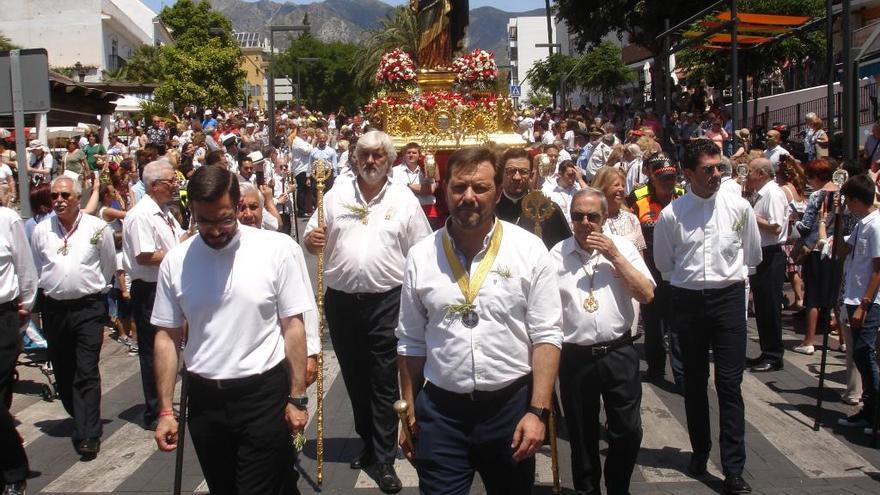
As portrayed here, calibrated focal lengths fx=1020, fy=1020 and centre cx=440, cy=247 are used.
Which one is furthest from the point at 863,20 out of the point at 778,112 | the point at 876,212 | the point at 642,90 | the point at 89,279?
the point at 89,279

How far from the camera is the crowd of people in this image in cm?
443

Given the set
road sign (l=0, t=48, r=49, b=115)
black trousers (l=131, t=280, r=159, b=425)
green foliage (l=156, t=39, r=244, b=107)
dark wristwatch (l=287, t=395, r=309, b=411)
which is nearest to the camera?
dark wristwatch (l=287, t=395, r=309, b=411)

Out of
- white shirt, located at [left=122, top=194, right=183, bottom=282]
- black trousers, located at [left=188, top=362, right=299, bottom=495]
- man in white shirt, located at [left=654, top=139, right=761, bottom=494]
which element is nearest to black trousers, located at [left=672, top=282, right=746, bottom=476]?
man in white shirt, located at [left=654, top=139, right=761, bottom=494]

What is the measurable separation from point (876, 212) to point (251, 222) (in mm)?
4772

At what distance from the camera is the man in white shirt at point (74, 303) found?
304 inches

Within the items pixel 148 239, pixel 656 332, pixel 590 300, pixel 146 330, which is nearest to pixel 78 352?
pixel 146 330

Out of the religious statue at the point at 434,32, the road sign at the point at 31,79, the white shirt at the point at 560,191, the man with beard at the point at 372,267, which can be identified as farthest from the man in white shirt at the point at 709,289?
the religious statue at the point at 434,32

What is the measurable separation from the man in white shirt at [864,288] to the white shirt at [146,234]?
5.30 metres

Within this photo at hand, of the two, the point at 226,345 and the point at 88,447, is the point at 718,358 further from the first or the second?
the point at 88,447

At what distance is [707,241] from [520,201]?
4.72 feet

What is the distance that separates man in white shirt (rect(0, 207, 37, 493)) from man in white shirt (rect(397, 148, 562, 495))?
3.14 metres

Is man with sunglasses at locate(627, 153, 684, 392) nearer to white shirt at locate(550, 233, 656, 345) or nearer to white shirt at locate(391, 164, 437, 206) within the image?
white shirt at locate(391, 164, 437, 206)

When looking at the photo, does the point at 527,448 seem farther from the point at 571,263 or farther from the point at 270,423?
the point at 571,263

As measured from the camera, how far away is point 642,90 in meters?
42.1
